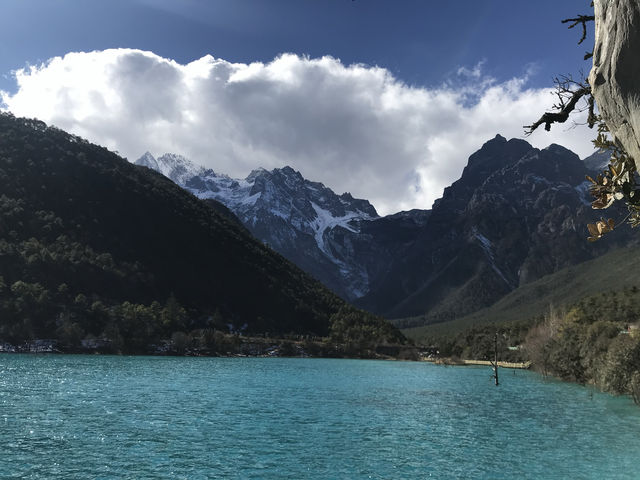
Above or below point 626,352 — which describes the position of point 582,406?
below

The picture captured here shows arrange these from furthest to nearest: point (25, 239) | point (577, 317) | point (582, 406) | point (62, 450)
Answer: point (25, 239) → point (577, 317) → point (582, 406) → point (62, 450)

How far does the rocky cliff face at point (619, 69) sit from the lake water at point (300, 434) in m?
20.6

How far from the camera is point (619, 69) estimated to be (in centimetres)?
691

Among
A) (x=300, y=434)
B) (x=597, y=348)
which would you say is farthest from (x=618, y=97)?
(x=597, y=348)

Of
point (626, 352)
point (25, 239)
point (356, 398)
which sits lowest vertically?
point (356, 398)

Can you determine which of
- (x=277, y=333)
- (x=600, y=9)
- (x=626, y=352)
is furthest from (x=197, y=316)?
(x=600, y=9)

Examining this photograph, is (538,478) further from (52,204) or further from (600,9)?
(52,204)

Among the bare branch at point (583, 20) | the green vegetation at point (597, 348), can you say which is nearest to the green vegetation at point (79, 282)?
the green vegetation at point (597, 348)

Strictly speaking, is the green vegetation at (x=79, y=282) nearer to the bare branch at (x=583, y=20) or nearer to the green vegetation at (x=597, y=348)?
the green vegetation at (x=597, y=348)

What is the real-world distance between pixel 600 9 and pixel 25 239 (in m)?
186

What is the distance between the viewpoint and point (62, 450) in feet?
85.2

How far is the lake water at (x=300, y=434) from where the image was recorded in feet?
79.6

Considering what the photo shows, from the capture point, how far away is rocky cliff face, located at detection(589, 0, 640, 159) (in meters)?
6.69

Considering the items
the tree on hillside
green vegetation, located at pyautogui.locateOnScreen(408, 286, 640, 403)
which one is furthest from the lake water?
the tree on hillside
